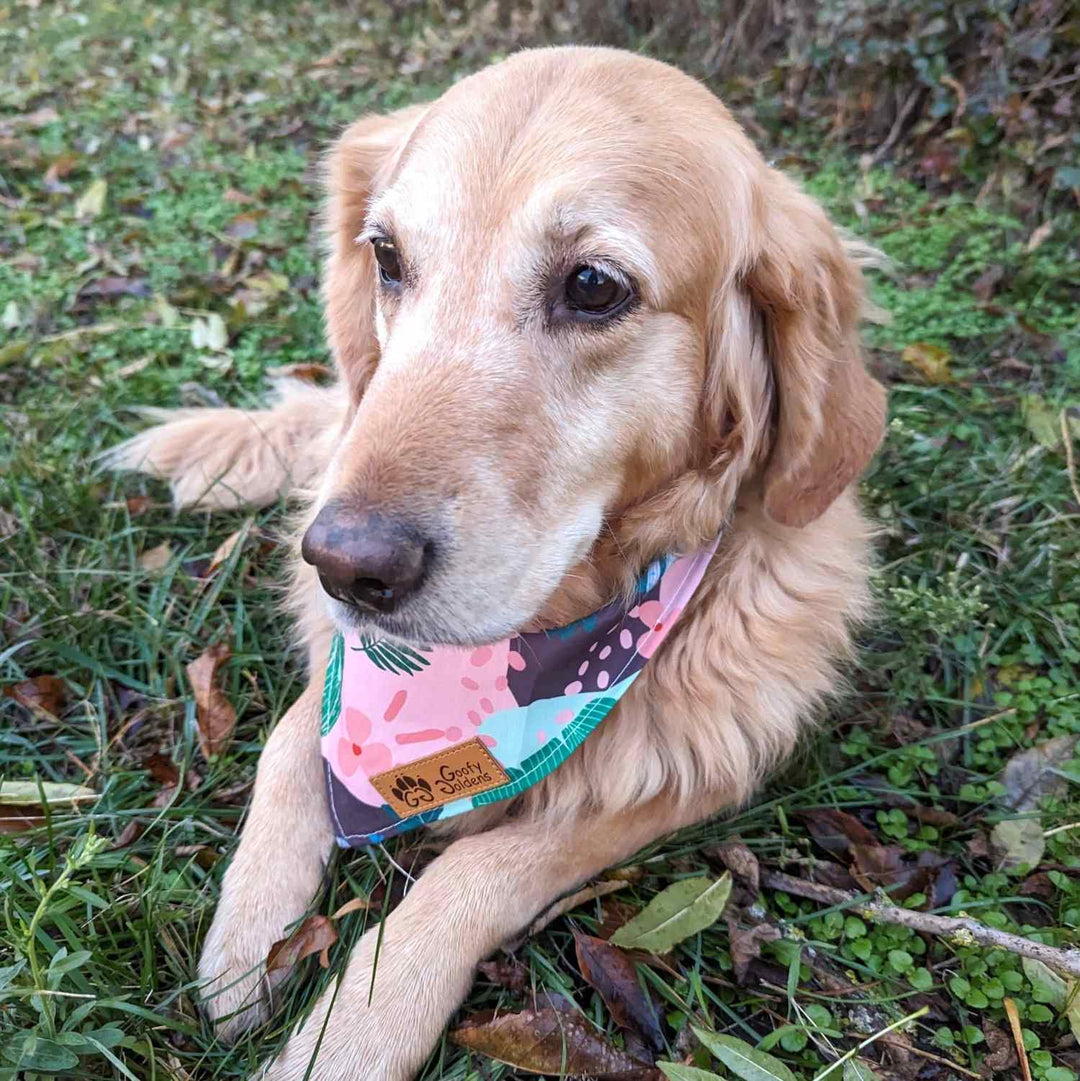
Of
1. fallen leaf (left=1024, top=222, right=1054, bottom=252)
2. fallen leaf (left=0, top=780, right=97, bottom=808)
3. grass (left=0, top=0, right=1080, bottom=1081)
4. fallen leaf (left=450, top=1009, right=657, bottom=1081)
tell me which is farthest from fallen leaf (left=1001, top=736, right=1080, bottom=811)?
fallen leaf (left=1024, top=222, right=1054, bottom=252)

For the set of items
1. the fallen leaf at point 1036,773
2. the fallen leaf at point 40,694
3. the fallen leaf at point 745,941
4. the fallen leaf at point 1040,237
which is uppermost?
the fallen leaf at point 1040,237

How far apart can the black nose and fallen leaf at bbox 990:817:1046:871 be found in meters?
1.71

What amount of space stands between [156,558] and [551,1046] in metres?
1.98

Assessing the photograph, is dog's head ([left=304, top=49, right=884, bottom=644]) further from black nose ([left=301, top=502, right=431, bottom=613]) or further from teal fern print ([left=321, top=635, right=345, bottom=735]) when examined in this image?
teal fern print ([left=321, top=635, right=345, bottom=735])

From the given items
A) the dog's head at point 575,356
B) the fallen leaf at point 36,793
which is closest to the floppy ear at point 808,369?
the dog's head at point 575,356

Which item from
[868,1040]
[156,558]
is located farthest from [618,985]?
[156,558]

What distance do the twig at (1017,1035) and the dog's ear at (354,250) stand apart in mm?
2174

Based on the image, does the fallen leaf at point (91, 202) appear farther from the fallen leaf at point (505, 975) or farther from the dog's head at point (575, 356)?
the fallen leaf at point (505, 975)

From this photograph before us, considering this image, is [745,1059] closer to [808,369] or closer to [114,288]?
[808,369]

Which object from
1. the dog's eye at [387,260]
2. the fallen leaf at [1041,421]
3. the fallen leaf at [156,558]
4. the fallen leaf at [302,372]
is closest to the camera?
the dog's eye at [387,260]

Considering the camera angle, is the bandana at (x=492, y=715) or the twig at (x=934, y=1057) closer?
the twig at (x=934, y=1057)

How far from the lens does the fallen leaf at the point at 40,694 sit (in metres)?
2.46

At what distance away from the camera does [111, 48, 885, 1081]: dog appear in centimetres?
172

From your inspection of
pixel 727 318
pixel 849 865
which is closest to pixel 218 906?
pixel 849 865
